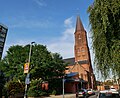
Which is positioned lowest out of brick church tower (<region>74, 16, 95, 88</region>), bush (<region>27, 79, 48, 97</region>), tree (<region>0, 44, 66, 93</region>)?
bush (<region>27, 79, 48, 97</region>)

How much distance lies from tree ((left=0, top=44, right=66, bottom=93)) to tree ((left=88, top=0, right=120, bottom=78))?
901 inches

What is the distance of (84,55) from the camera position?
82062 mm

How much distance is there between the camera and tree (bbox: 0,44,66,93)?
32.2m

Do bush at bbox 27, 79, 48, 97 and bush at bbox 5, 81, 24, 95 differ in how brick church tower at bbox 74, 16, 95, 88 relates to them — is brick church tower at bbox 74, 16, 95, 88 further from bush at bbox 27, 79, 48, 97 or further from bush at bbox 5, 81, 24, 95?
bush at bbox 5, 81, 24, 95

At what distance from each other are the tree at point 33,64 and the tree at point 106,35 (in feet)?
75.0

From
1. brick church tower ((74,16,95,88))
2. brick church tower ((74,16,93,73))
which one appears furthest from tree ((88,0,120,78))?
brick church tower ((74,16,93,73))

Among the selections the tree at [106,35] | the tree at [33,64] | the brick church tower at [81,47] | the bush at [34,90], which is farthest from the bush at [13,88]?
the brick church tower at [81,47]

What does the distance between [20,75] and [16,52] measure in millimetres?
5426

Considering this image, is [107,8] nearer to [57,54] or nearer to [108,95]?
[108,95]

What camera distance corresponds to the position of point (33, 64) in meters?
32.2

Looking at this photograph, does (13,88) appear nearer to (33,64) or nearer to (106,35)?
(33,64)

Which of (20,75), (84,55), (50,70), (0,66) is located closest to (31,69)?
(20,75)

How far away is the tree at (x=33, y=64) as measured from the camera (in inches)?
1270

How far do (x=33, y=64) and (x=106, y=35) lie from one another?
2461cm
